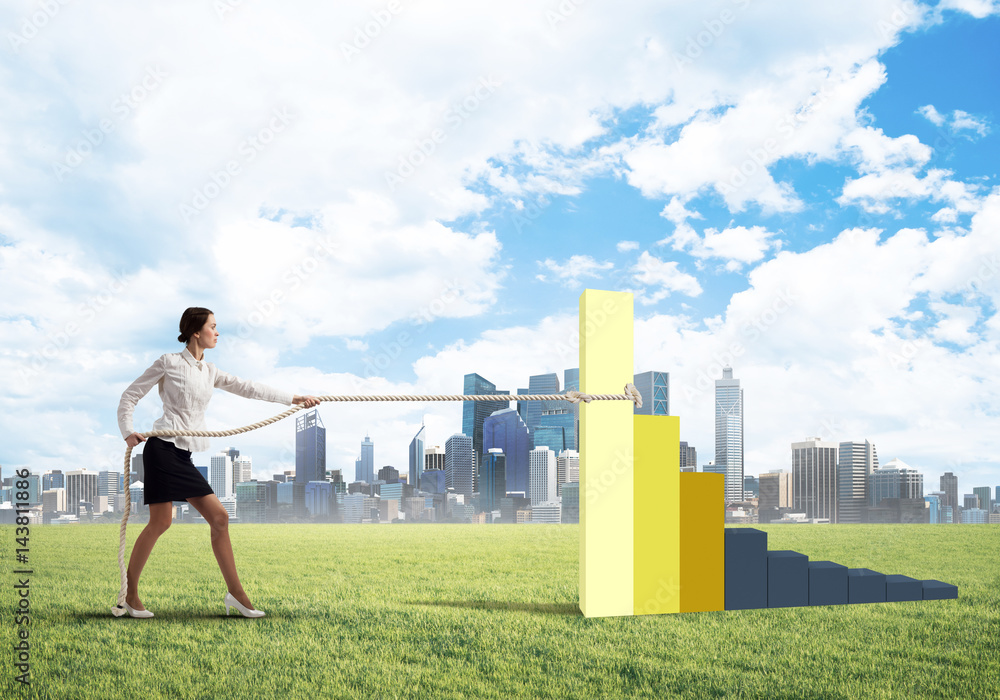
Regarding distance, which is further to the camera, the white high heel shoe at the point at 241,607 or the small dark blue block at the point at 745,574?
the small dark blue block at the point at 745,574

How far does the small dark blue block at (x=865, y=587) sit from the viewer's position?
505cm

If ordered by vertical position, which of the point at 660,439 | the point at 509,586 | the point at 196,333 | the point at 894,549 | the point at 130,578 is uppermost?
the point at 196,333

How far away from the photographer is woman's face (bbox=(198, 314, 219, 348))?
4.41m

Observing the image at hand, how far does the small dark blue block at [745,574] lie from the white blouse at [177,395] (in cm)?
341

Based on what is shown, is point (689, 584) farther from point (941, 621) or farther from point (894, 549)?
point (894, 549)

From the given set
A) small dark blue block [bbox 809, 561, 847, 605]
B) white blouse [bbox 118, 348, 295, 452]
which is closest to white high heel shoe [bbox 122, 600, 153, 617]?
white blouse [bbox 118, 348, 295, 452]

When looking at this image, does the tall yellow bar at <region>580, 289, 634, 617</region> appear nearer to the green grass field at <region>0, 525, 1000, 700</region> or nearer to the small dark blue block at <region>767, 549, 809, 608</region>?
the green grass field at <region>0, 525, 1000, 700</region>

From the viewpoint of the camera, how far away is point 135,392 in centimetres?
429

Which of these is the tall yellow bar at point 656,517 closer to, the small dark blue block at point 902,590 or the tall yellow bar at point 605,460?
the tall yellow bar at point 605,460

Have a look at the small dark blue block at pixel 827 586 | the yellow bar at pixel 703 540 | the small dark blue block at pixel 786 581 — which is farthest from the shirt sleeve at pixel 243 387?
the small dark blue block at pixel 827 586

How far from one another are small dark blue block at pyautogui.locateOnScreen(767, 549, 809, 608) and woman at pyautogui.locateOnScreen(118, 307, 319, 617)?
3.60 m

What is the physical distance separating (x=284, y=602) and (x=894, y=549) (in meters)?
8.23

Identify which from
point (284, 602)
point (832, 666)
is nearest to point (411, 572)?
point (284, 602)

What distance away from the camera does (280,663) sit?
348 cm
